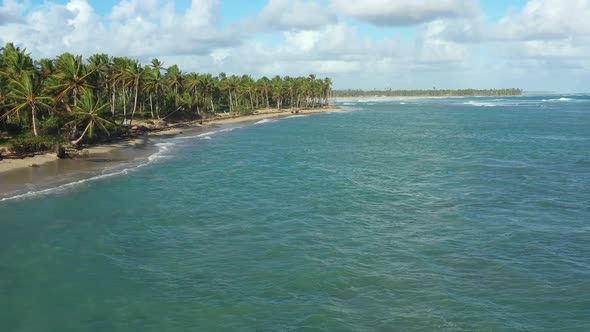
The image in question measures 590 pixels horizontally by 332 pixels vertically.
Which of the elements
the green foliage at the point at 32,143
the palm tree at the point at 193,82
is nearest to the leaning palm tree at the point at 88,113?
the green foliage at the point at 32,143

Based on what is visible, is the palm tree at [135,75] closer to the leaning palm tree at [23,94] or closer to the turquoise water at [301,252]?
the leaning palm tree at [23,94]

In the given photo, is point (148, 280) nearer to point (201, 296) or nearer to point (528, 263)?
point (201, 296)

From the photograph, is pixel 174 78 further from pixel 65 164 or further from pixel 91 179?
pixel 91 179

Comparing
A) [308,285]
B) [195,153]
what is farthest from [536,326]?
[195,153]

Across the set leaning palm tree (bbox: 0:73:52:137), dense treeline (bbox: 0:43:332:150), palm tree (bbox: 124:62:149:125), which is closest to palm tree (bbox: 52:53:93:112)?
dense treeline (bbox: 0:43:332:150)

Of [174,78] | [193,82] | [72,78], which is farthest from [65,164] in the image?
[193,82]

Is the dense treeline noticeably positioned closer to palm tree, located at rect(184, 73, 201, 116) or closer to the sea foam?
palm tree, located at rect(184, 73, 201, 116)
